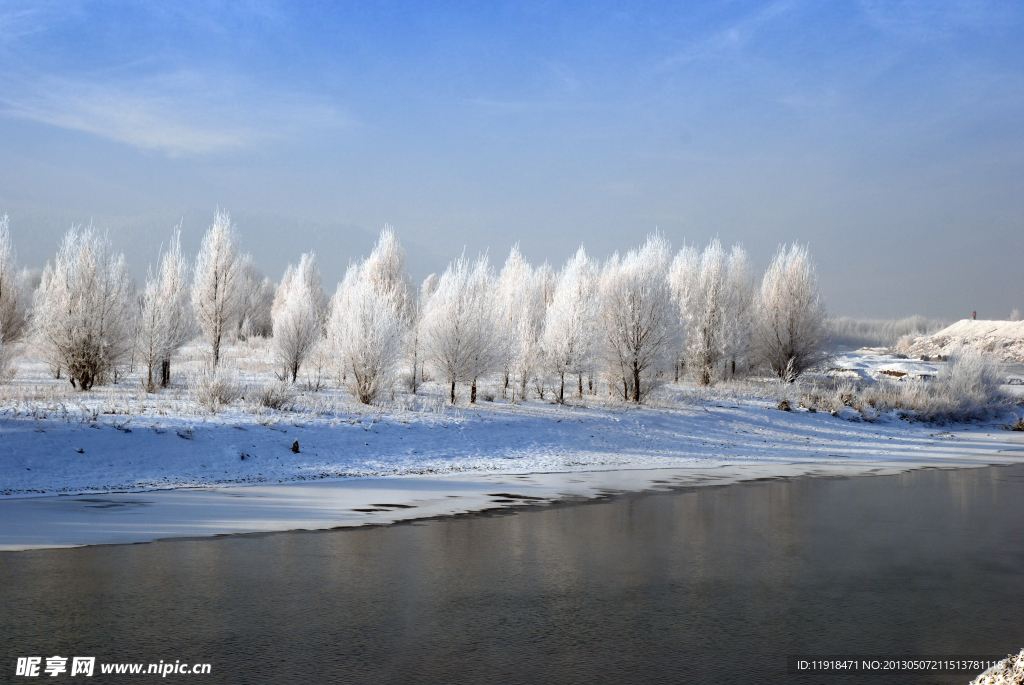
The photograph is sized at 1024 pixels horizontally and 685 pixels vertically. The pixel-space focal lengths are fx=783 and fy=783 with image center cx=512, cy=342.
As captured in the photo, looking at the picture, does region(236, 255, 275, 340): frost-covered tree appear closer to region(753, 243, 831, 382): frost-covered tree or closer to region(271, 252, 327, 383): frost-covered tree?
region(271, 252, 327, 383): frost-covered tree

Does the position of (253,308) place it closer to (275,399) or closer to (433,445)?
(275,399)

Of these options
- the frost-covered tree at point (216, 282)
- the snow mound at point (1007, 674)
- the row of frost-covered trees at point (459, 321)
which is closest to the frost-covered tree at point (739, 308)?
the row of frost-covered trees at point (459, 321)

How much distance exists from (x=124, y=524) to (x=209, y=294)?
29487 millimetres

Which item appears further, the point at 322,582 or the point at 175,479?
the point at 175,479

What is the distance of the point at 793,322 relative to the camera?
3872 cm

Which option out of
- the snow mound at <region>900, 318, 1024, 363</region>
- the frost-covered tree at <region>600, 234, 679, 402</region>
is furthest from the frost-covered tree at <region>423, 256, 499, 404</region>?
the snow mound at <region>900, 318, 1024, 363</region>

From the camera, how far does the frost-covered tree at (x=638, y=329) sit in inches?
1027

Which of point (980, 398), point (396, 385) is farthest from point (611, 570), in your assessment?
point (980, 398)

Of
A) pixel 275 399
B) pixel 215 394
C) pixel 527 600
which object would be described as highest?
pixel 215 394

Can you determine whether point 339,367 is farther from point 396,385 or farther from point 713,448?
point 713,448

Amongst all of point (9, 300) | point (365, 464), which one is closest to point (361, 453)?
point (365, 464)

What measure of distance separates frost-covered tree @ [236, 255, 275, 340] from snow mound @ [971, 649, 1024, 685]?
5500 centimetres

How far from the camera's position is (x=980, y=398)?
30797 millimetres

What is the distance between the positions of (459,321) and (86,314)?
10139mm
